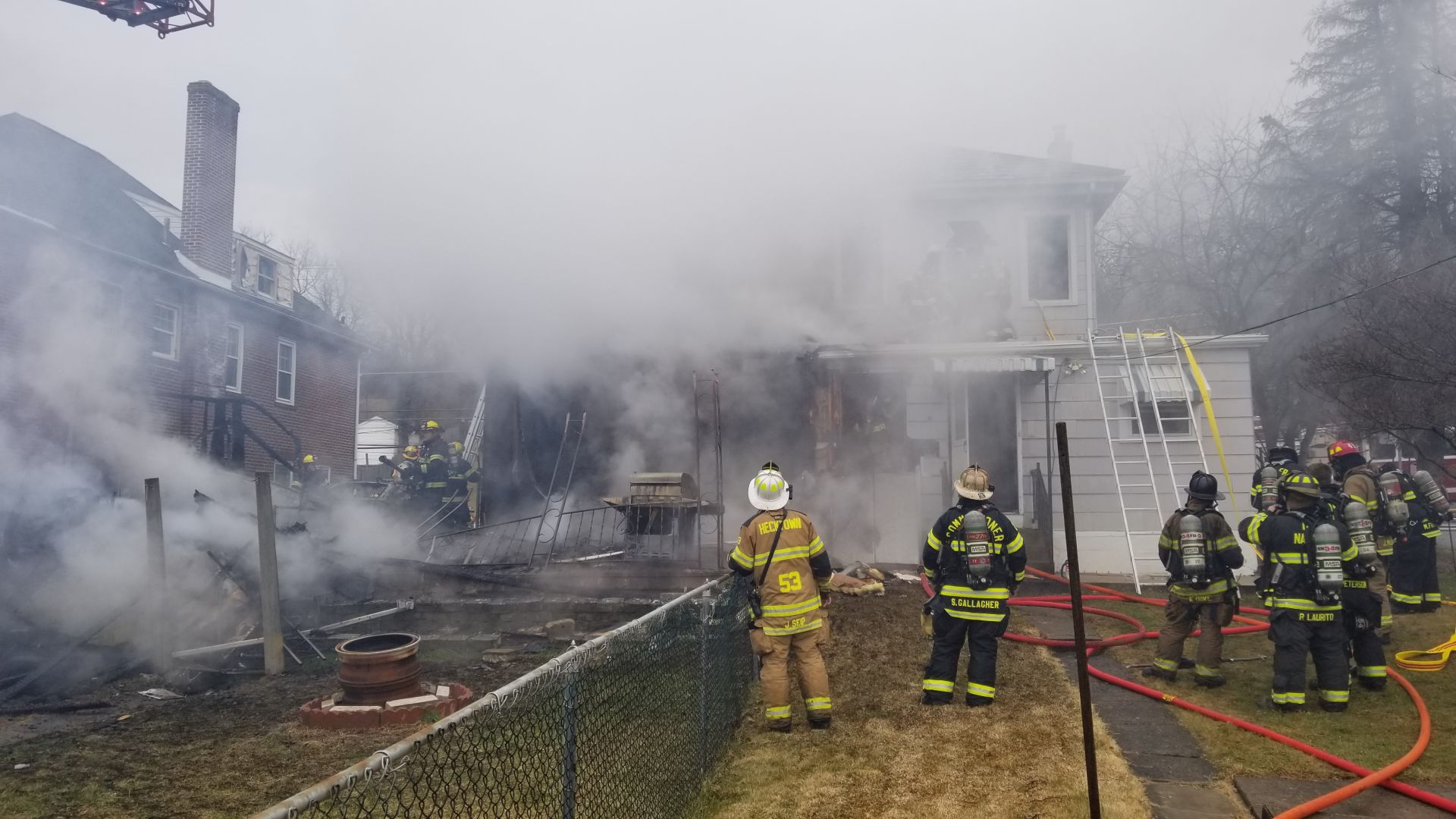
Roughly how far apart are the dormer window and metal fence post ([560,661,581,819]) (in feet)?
56.9

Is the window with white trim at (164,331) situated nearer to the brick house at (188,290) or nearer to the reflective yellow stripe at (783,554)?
the brick house at (188,290)

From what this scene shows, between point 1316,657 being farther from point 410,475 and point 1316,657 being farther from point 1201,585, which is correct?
point 410,475

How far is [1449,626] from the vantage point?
24.2 feet

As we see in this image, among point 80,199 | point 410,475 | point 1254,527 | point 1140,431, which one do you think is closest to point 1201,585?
point 1254,527

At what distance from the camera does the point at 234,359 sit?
15555 millimetres

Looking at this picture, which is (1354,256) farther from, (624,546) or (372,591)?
(372,591)

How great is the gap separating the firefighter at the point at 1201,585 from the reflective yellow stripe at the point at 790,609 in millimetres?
2623

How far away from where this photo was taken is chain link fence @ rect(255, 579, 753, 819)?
2086mm

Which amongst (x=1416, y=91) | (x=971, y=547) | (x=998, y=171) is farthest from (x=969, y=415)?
(x=1416, y=91)

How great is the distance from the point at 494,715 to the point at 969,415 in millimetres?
9939

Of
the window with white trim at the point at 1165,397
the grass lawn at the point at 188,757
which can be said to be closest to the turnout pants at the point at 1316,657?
the grass lawn at the point at 188,757

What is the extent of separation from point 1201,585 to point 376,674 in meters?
5.31

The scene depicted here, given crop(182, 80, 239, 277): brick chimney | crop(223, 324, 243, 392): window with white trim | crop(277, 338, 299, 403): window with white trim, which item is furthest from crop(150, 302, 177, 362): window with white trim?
crop(277, 338, 299, 403): window with white trim

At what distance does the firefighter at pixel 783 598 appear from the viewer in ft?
15.8
